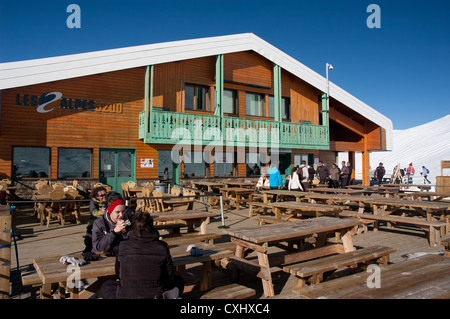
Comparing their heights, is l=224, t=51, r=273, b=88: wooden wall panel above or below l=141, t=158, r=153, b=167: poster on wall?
above

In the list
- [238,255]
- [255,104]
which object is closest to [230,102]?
[255,104]

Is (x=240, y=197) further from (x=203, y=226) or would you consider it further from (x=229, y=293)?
(x=229, y=293)

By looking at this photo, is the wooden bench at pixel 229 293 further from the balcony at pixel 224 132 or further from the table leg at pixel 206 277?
the balcony at pixel 224 132

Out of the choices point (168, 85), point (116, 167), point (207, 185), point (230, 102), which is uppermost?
point (168, 85)

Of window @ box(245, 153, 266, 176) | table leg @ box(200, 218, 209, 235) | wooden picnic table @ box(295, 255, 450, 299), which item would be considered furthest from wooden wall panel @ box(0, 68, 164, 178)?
wooden picnic table @ box(295, 255, 450, 299)

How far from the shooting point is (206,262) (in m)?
3.75

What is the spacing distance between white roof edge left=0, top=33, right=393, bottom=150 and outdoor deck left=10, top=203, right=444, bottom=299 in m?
5.07

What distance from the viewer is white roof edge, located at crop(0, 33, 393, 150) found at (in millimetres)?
11266

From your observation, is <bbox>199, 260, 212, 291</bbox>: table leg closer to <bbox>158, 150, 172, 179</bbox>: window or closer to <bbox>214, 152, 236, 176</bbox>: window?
<bbox>158, 150, 172, 179</bbox>: window

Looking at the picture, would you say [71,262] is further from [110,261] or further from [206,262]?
[206,262]

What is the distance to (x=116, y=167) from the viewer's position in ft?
45.2

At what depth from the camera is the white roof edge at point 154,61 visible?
37.0 feet

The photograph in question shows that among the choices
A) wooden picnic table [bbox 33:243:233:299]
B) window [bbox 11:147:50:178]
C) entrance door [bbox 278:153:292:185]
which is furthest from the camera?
entrance door [bbox 278:153:292:185]

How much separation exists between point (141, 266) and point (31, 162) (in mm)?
11677
